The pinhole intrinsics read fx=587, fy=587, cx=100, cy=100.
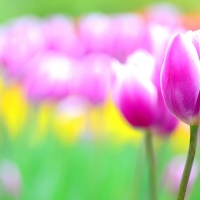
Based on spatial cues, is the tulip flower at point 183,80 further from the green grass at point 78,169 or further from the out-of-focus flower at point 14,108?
the out-of-focus flower at point 14,108

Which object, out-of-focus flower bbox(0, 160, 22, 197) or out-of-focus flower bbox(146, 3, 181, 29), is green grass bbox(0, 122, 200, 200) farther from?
out-of-focus flower bbox(146, 3, 181, 29)

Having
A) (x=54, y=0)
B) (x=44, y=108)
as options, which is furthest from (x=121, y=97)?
(x=54, y=0)

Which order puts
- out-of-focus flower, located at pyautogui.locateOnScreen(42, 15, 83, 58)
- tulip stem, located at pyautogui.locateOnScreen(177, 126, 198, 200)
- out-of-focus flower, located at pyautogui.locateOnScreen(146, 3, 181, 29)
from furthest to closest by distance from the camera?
1. out-of-focus flower, located at pyautogui.locateOnScreen(146, 3, 181, 29)
2. out-of-focus flower, located at pyautogui.locateOnScreen(42, 15, 83, 58)
3. tulip stem, located at pyautogui.locateOnScreen(177, 126, 198, 200)

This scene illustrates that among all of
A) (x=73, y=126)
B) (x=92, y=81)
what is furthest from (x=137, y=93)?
(x=73, y=126)

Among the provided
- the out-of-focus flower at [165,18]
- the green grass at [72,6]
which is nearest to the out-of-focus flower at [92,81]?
the out-of-focus flower at [165,18]

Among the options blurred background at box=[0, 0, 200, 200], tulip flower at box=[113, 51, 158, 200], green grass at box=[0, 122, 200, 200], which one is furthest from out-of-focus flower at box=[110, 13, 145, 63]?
tulip flower at box=[113, 51, 158, 200]
